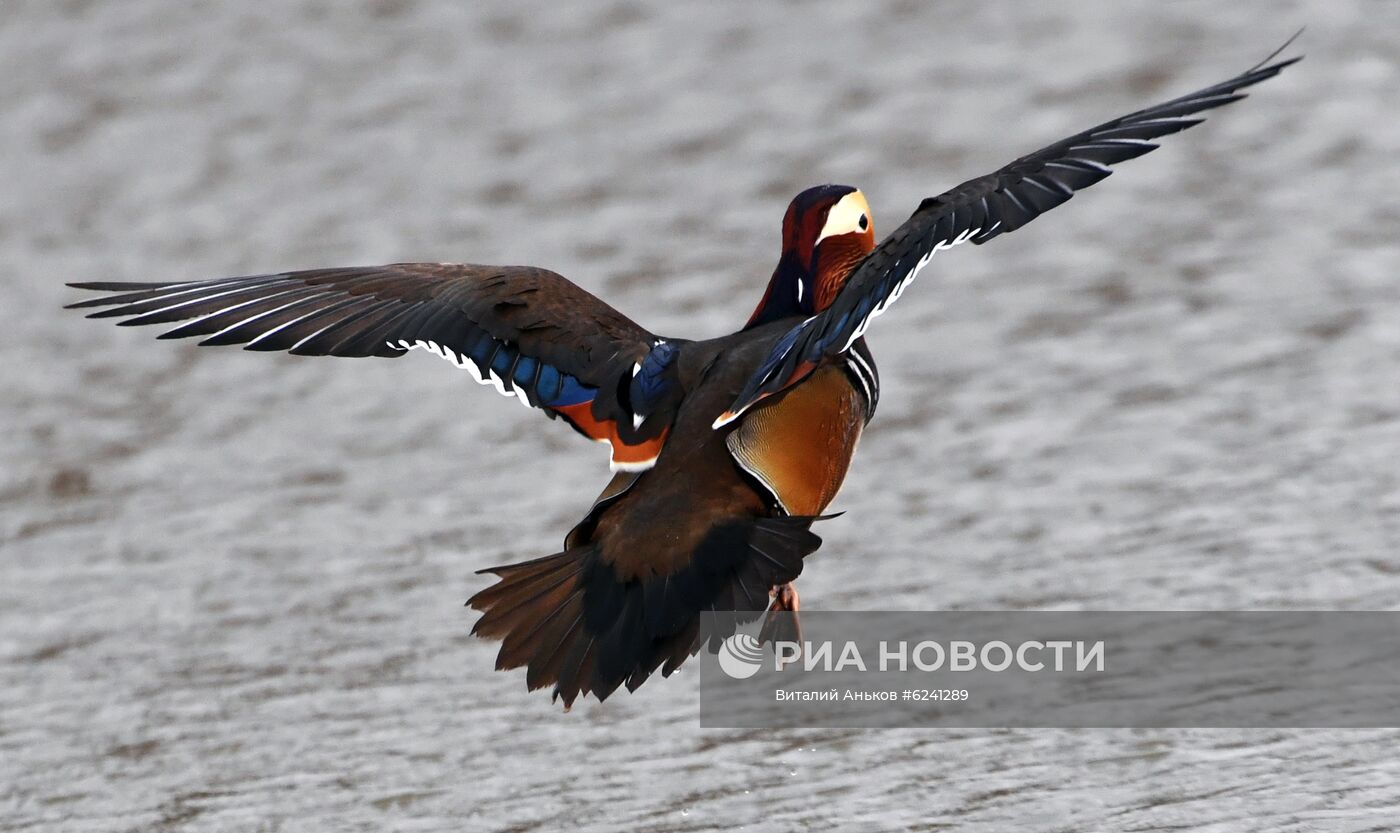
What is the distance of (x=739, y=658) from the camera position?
5.64m

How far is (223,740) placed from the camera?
5586mm

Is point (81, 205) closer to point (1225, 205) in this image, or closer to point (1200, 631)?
point (1225, 205)

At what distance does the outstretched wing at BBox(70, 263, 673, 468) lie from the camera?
468 cm

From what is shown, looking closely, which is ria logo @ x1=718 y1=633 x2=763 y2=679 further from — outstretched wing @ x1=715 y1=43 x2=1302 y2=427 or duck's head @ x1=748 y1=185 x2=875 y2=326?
outstretched wing @ x1=715 y1=43 x2=1302 y2=427

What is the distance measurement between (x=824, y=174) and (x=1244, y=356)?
221 cm

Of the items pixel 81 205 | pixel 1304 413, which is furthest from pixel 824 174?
pixel 81 205

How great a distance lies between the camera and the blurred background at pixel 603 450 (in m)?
5.18

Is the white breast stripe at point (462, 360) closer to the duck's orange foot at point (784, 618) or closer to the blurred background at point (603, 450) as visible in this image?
the duck's orange foot at point (784, 618)

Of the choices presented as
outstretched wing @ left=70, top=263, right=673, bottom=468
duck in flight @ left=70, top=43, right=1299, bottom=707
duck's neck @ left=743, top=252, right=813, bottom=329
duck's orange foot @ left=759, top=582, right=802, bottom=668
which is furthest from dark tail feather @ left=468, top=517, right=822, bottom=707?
duck's neck @ left=743, top=252, right=813, bottom=329

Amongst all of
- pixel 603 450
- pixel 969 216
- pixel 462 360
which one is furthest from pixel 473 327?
pixel 603 450

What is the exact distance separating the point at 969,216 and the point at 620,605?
1035mm

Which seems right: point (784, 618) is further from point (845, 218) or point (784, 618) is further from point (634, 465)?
point (845, 218)

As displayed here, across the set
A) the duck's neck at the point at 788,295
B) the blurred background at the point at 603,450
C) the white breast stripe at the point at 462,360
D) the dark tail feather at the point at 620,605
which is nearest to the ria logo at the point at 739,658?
the blurred background at the point at 603,450

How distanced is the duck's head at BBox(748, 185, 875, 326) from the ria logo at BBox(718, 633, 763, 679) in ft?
3.29
